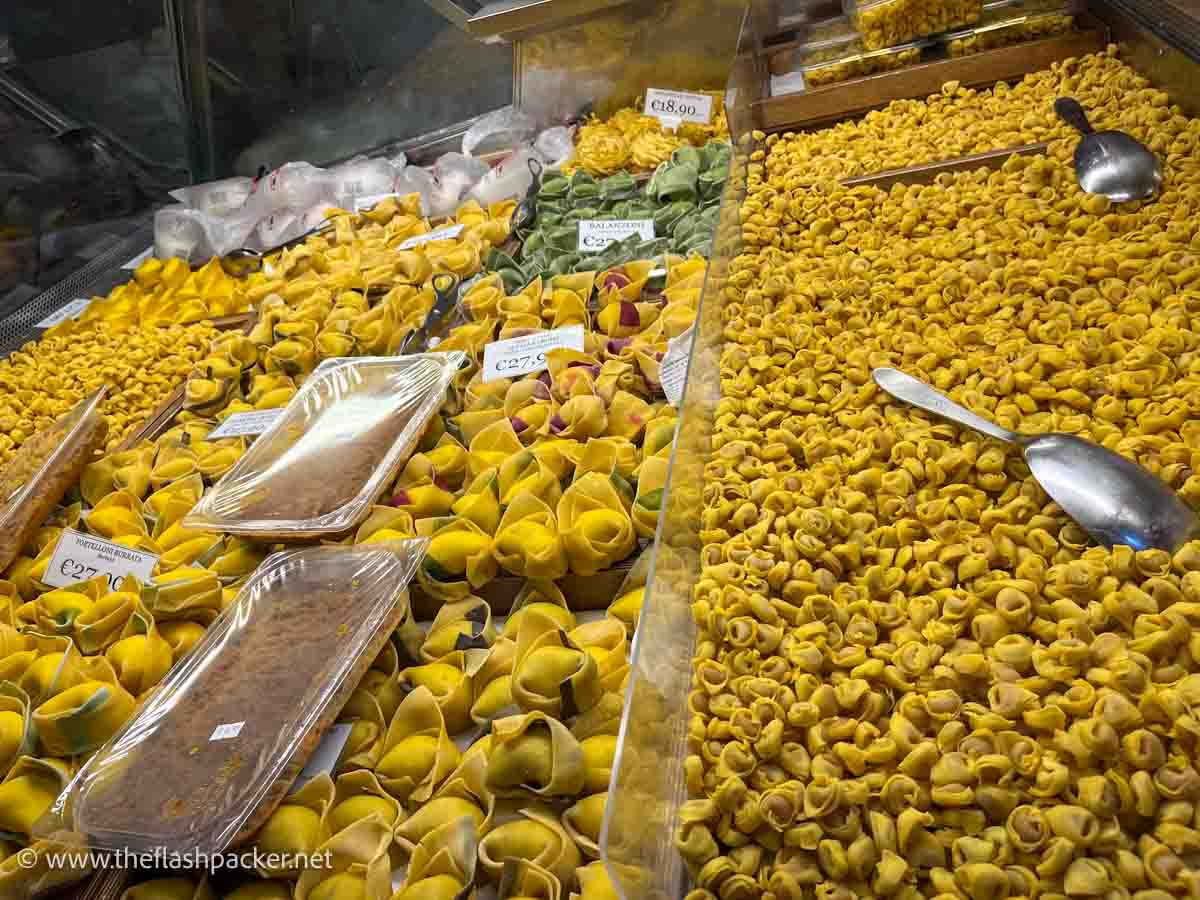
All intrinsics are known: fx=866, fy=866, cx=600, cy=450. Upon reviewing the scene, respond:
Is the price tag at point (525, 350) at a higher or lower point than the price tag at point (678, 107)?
lower

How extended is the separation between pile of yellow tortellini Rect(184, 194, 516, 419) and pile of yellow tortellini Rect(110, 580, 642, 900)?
101 centimetres

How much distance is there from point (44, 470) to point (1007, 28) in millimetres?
2548

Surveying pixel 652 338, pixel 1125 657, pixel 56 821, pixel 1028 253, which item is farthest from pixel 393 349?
pixel 1125 657

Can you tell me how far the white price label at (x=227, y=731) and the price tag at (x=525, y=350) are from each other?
86cm

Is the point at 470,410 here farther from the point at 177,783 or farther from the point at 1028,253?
the point at 1028,253

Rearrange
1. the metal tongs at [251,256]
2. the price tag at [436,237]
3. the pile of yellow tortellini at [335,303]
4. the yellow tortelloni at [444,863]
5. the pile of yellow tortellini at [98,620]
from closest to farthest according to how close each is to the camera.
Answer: the yellow tortelloni at [444,863], the pile of yellow tortellini at [98,620], the pile of yellow tortellini at [335,303], the price tag at [436,237], the metal tongs at [251,256]

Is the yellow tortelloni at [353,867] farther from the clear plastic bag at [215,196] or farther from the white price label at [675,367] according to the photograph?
the clear plastic bag at [215,196]

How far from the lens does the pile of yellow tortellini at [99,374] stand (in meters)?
2.10

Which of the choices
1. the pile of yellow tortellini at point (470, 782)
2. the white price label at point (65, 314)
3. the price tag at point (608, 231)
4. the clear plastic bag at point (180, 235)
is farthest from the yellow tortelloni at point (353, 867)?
the clear plastic bag at point (180, 235)

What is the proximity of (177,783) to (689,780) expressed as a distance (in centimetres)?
65

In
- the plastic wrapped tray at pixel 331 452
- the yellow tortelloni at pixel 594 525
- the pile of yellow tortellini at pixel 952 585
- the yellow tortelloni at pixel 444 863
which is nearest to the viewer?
the pile of yellow tortellini at pixel 952 585

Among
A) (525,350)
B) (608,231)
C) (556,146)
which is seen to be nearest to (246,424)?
(525,350)

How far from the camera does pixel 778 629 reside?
953 mm

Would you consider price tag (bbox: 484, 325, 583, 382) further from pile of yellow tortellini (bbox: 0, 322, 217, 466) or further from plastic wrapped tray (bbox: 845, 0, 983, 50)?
plastic wrapped tray (bbox: 845, 0, 983, 50)
